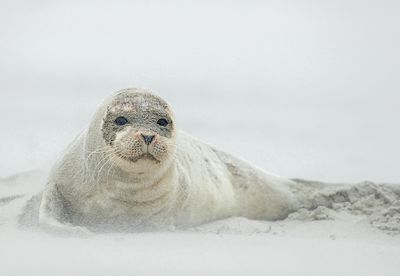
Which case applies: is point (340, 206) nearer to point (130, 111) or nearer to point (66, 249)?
point (130, 111)

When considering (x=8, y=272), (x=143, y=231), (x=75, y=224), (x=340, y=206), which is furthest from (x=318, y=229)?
(x=8, y=272)

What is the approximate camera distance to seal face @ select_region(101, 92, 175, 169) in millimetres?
5559

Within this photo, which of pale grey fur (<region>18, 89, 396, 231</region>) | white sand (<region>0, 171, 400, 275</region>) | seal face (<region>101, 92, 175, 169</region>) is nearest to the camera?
white sand (<region>0, 171, 400, 275</region>)

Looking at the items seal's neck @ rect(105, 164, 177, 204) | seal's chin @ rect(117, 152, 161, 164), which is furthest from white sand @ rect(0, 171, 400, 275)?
seal's chin @ rect(117, 152, 161, 164)

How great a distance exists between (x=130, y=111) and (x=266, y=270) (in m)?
1.96

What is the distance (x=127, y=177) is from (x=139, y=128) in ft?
1.34

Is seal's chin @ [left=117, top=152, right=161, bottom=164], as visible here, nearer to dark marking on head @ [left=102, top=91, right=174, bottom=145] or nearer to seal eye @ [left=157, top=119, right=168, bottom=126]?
dark marking on head @ [left=102, top=91, right=174, bottom=145]

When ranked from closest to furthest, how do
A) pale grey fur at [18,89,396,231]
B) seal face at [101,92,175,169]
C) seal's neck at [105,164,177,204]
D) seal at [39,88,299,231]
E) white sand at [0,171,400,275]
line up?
white sand at [0,171,400,275] < seal face at [101,92,175,169] < seal at [39,88,299,231] < pale grey fur at [18,89,396,231] < seal's neck at [105,164,177,204]

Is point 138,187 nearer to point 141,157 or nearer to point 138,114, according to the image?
point 141,157

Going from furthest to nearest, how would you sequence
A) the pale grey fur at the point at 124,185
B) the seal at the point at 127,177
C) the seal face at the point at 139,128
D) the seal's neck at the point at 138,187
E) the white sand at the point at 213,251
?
the seal's neck at the point at 138,187
the pale grey fur at the point at 124,185
the seal at the point at 127,177
the seal face at the point at 139,128
the white sand at the point at 213,251

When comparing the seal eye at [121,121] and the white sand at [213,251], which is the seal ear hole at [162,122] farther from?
the white sand at [213,251]

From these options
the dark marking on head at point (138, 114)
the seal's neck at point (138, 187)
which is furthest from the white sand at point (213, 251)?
the dark marking on head at point (138, 114)

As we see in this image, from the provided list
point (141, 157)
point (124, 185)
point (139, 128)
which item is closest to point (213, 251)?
point (141, 157)

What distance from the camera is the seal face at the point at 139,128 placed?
18.2ft
